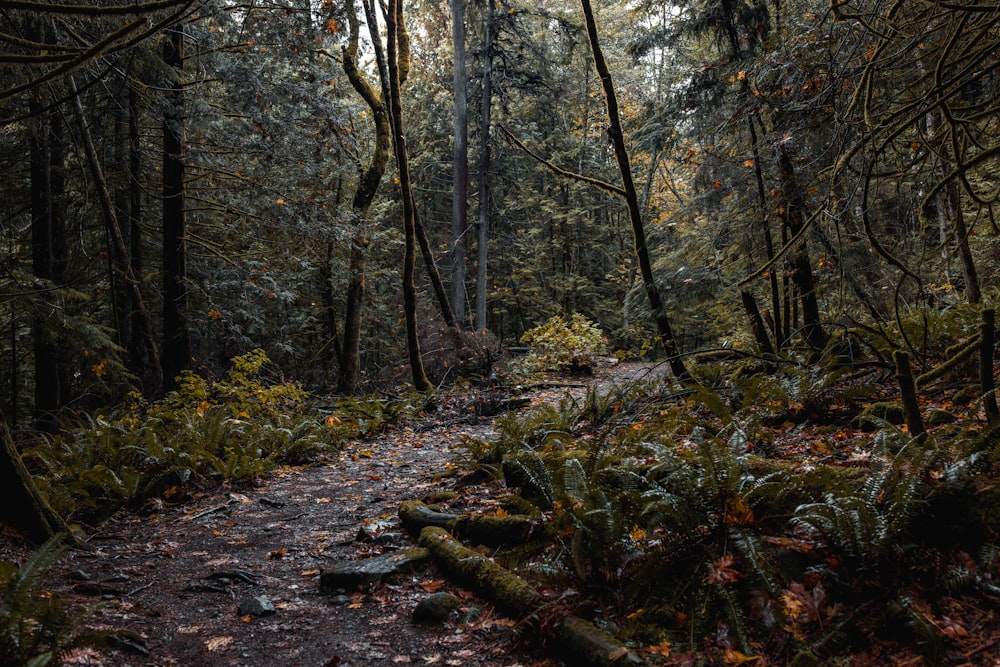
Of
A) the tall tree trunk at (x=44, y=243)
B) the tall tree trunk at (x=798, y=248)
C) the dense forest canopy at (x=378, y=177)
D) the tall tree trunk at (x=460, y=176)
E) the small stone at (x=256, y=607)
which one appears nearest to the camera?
the small stone at (x=256, y=607)

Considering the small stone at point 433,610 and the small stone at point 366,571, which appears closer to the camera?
the small stone at point 433,610

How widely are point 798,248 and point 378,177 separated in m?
9.33

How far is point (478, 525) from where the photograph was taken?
4.75 metres

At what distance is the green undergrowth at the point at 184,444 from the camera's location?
6035mm

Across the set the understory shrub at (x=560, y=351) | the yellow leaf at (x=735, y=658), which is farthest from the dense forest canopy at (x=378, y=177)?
the yellow leaf at (x=735, y=658)

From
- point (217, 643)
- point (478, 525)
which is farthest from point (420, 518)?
point (217, 643)

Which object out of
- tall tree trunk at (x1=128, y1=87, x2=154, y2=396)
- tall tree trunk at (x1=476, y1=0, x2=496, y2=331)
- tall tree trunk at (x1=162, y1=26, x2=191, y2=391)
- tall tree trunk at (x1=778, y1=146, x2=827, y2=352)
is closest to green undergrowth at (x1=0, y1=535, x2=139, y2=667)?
tall tree trunk at (x1=778, y1=146, x2=827, y2=352)

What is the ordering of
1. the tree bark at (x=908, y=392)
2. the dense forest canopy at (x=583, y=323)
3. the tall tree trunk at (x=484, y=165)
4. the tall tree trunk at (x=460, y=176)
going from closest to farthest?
the dense forest canopy at (x=583, y=323) < the tree bark at (x=908, y=392) < the tall tree trunk at (x=460, y=176) < the tall tree trunk at (x=484, y=165)

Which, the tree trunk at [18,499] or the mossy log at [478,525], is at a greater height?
the tree trunk at [18,499]

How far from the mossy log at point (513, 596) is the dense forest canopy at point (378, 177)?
293cm

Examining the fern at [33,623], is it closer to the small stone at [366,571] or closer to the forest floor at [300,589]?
the forest floor at [300,589]

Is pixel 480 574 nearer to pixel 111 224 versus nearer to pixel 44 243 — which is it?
pixel 111 224

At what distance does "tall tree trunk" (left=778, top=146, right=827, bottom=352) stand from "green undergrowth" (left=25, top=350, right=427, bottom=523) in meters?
7.00

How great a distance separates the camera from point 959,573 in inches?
107
